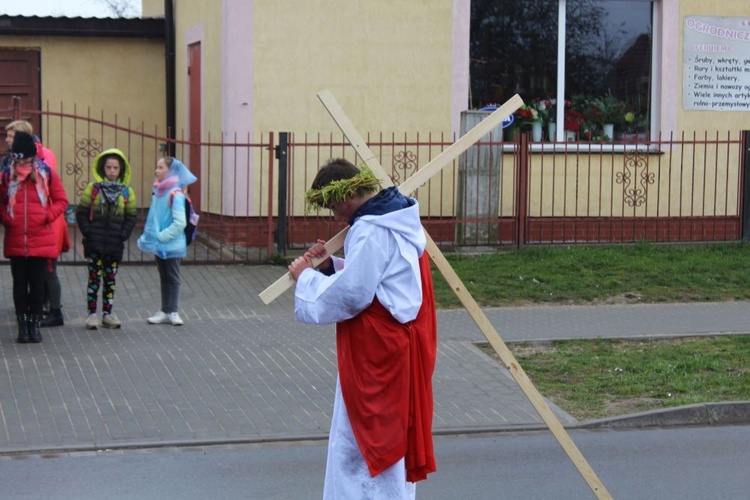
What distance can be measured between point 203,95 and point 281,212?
305cm

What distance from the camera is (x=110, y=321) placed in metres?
10.5

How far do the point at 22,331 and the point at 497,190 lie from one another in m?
6.80

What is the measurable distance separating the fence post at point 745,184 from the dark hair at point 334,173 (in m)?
11.6

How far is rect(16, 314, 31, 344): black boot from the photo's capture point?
9.77 metres

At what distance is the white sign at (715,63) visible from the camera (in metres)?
15.9

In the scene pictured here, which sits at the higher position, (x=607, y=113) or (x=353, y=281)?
(x=607, y=113)

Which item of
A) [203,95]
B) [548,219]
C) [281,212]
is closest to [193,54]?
[203,95]

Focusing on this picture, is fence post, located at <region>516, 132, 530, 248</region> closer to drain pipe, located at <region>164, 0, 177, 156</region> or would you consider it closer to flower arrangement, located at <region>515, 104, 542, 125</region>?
flower arrangement, located at <region>515, 104, 542, 125</region>

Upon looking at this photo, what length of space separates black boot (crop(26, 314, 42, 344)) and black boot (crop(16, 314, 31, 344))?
24mm

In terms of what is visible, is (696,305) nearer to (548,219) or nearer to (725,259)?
(725,259)

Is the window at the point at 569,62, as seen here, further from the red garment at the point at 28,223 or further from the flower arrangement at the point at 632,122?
the red garment at the point at 28,223

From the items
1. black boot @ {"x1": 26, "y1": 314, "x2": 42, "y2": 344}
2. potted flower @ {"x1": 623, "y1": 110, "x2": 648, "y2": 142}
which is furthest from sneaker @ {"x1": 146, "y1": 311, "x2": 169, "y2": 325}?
potted flower @ {"x1": 623, "y1": 110, "x2": 648, "y2": 142}

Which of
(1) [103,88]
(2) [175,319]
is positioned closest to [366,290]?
(2) [175,319]

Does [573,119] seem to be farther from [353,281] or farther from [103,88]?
[353,281]
